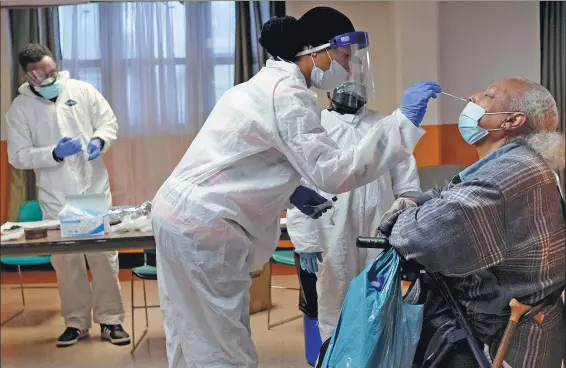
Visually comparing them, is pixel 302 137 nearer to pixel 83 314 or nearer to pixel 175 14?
pixel 175 14

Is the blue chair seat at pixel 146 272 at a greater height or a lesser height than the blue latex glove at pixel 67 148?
lesser

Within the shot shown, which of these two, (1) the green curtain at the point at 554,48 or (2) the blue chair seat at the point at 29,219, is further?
(2) the blue chair seat at the point at 29,219

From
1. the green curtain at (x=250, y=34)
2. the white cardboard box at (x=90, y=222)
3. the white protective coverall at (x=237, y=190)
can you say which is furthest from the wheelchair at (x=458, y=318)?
the white cardboard box at (x=90, y=222)

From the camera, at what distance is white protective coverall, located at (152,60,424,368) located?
168cm

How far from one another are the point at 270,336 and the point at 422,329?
0.66m

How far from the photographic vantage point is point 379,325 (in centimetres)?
162

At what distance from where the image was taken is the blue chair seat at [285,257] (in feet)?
7.30

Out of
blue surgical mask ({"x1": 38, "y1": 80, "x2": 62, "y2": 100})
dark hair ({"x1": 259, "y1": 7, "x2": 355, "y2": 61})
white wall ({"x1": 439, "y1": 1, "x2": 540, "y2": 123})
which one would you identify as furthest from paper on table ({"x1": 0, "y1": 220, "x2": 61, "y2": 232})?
white wall ({"x1": 439, "y1": 1, "x2": 540, "y2": 123})

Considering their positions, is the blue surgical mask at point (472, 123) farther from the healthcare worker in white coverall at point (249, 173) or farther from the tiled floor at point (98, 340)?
the tiled floor at point (98, 340)

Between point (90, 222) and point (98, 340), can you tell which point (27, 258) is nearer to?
point (90, 222)

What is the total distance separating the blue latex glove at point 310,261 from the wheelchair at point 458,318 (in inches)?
20.0

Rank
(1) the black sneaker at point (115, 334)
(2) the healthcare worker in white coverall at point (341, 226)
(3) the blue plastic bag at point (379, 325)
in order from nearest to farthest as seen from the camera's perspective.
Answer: (3) the blue plastic bag at point (379, 325) → (2) the healthcare worker in white coverall at point (341, 226) → (1) the black sneaker at point (115, 334)

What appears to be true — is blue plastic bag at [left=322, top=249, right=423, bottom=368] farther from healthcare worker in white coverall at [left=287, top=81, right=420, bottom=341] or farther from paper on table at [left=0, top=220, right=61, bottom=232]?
paper on table at [left=0, top=220, right=61, bottom=232]

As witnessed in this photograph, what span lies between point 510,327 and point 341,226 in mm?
787
